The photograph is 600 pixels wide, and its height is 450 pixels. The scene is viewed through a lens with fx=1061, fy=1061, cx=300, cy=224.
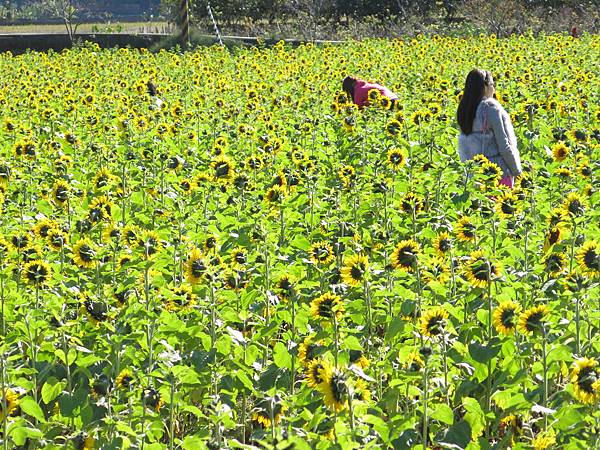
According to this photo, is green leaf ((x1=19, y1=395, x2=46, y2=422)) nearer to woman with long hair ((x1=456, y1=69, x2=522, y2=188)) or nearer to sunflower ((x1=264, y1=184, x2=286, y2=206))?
sunflower ((x1=264, y1=184, x2=286, y2=206))

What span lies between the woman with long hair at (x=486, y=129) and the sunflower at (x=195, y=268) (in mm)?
2782

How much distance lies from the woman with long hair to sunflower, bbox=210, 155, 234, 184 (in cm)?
147

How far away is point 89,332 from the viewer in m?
3.99

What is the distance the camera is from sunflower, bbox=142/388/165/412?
3293 millimetres

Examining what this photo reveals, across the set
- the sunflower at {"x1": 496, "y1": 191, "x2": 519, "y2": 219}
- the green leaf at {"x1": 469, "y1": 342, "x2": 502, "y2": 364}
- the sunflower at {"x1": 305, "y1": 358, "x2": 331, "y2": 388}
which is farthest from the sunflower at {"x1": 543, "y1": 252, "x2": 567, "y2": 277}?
the sunflower at {"x1": 305, "y1": 358, "x2": 331, "y2": 388}

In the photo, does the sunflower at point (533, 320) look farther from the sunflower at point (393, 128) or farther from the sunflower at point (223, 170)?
the sunflower at point (393, 128)

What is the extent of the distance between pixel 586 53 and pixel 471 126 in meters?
8.24

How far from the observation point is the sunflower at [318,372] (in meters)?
2.77

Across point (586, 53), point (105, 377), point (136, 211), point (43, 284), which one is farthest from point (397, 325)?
point (586, 53)

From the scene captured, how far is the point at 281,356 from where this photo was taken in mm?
3602

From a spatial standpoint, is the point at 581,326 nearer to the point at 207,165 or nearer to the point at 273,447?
the point at 273,447

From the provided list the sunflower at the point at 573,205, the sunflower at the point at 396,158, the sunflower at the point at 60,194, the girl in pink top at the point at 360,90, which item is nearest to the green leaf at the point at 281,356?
the sunflower at the point at 573,205

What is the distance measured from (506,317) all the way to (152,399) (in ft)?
3.76

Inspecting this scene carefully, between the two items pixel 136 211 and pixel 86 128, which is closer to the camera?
pixel 136 211
